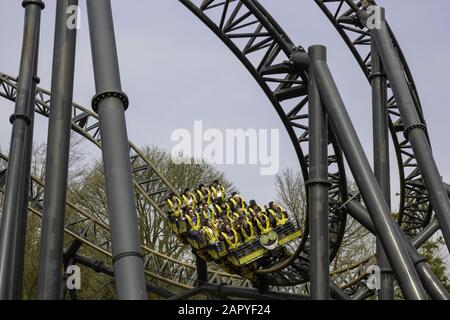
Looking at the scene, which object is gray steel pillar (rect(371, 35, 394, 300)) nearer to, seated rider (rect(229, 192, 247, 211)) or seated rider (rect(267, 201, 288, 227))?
seated rider (rect(267, 201, 288, 227))

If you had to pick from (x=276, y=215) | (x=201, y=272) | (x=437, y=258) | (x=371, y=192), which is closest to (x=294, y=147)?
(x=276, y=215)

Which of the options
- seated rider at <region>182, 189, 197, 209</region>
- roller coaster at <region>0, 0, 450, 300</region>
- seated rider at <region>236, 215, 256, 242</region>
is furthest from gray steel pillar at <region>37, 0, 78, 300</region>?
seated rider at <region>182, 189, 197, 209</region>

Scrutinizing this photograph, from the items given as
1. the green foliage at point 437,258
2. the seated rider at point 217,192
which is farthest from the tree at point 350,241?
the seated rider at point 217,192

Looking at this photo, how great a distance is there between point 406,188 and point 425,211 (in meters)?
0.80

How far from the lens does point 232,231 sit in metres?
11.1

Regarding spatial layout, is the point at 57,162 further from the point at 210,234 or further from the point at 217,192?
the point at 217,192

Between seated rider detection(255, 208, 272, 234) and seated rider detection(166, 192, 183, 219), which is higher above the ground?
seated rider detection(166, 192, 183, 219)

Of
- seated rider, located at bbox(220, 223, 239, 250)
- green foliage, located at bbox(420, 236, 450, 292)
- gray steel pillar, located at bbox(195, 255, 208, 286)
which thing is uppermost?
green foliage, located at bbox(420, 236, 450, 292)

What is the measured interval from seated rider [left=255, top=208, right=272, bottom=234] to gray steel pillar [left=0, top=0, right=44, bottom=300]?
509 cm

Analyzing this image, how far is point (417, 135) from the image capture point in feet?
22.1

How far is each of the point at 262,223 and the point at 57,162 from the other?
21.5 feet

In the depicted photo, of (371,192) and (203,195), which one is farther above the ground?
(203,195)

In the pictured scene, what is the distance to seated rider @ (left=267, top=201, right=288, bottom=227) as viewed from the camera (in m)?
11.3
